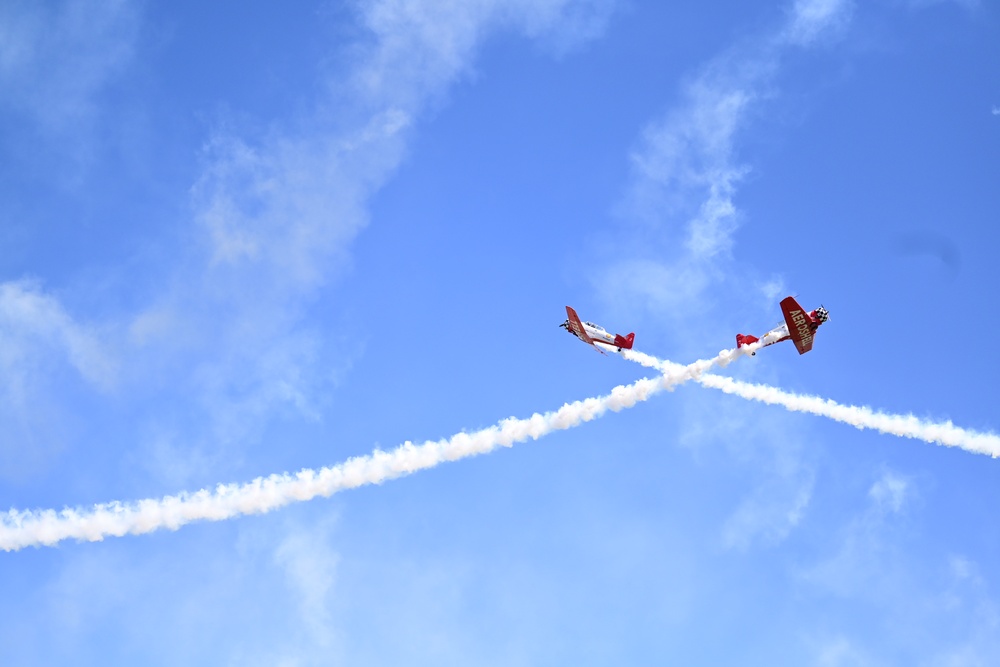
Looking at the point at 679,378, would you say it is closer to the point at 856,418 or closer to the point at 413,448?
the point at 856,418

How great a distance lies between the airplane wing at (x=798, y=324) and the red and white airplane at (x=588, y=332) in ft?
61.7

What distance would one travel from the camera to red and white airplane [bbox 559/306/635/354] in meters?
83.2

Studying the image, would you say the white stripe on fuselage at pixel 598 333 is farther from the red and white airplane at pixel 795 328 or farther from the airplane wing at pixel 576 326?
the red and white airplane at pixel 795 328

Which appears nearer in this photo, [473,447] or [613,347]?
[473,447]

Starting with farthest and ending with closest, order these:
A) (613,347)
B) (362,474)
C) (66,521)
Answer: (613,347), (362,474), (66,521)

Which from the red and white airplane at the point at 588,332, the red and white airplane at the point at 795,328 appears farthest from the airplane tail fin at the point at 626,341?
the red and white airplane at the point at 795,328

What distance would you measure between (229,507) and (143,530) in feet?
21.5

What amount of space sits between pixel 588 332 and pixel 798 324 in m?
23.2

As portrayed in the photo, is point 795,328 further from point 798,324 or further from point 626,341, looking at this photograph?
point 626,341

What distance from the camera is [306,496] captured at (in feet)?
221

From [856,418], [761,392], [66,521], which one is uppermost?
[66,521]

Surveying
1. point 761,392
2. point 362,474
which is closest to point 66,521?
point 362,474

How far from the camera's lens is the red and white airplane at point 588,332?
83188mm

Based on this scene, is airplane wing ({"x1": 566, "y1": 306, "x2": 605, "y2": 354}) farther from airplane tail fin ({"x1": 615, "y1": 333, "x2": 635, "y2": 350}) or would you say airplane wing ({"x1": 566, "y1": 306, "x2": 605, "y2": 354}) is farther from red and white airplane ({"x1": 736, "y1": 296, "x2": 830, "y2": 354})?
red and white airplane ({"x1": 736, "y1": 296, "x2": 830, "y2": 354})
